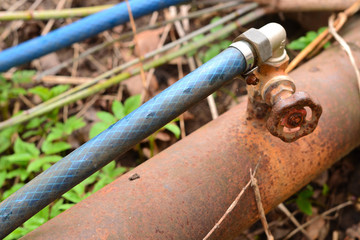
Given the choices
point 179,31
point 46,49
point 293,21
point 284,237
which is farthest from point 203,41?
point 284,237

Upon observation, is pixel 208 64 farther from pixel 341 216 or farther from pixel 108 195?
pixel 341 216

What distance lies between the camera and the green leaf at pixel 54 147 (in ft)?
5.78

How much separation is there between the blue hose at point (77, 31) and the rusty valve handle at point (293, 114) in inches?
37.0

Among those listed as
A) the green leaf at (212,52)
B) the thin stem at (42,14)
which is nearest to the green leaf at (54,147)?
the thin stem at (42,14)

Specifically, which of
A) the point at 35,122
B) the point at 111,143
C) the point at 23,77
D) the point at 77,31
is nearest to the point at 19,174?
the point at 35,122

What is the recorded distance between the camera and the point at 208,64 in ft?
3.19

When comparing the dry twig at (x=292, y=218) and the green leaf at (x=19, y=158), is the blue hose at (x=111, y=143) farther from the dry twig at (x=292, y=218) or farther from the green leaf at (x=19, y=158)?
the dry twig at (x=292, y=218)

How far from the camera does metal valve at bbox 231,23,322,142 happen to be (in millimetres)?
990

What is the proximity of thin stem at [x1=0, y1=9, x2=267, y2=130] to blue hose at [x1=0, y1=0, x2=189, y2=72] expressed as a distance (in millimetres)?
245

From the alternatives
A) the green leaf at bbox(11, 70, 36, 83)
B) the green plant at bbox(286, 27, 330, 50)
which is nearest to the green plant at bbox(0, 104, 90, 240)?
the green leaf at bbox(11, 70, 36, 83)

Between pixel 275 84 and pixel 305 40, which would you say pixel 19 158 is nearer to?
pixel 275 84

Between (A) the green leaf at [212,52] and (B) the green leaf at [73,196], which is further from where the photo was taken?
(A) the green leaf at [212,52]

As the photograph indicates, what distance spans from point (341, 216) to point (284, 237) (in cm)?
29

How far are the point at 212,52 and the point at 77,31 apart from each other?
0.69 metres
